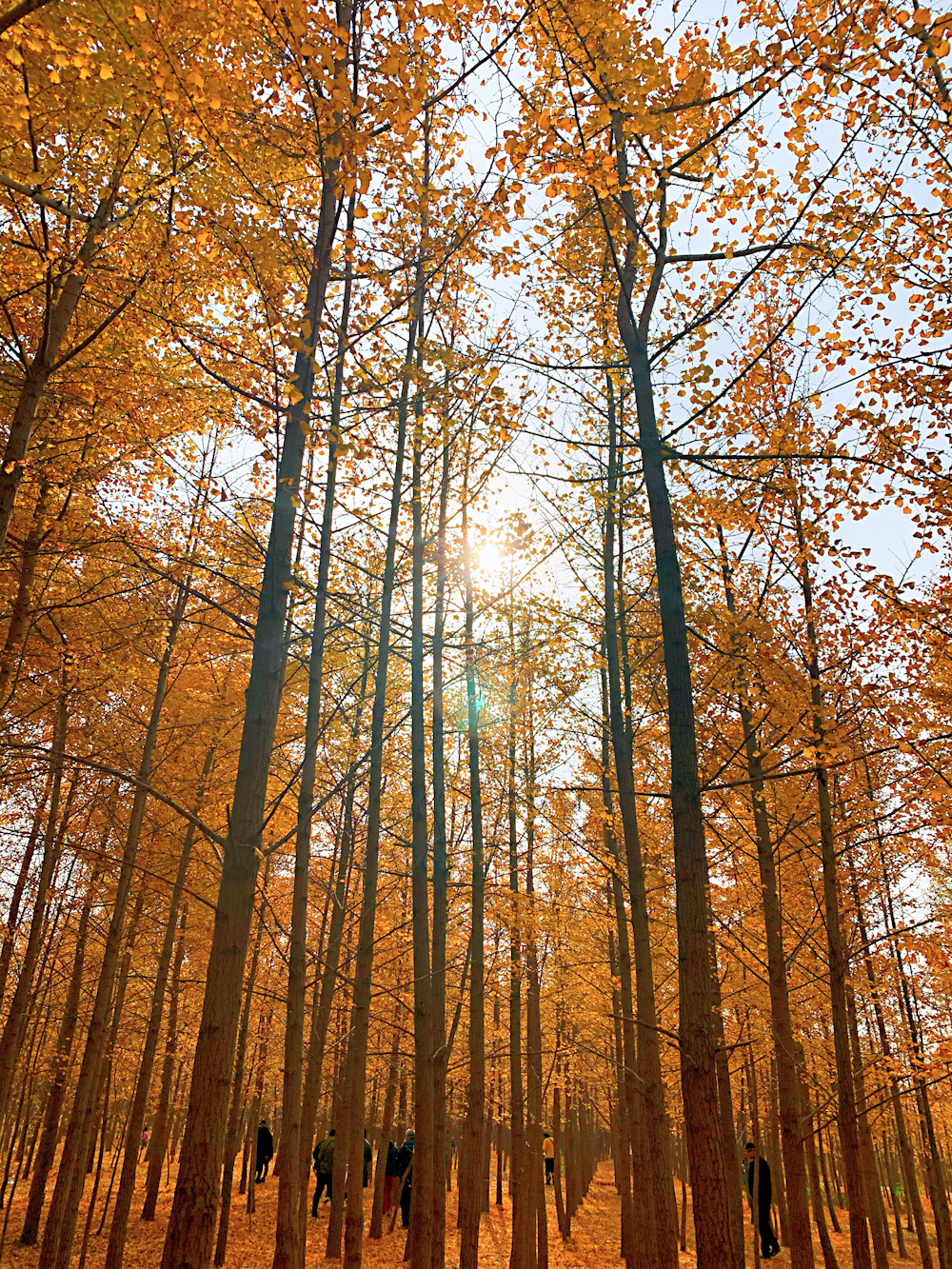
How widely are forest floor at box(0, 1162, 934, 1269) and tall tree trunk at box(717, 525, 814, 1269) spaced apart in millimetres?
6302

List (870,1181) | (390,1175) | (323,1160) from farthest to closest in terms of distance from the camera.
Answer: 1. (390,1175)
2. (323,1160)
3. (870,1181)

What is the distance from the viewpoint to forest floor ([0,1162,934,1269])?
1044 cm

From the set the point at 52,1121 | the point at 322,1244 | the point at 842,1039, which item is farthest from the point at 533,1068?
the point at 52,1121

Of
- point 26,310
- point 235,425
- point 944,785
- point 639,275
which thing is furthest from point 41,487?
point 944,785

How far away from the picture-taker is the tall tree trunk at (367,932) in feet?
19.9

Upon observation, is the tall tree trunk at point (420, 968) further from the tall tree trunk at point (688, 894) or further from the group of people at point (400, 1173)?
the group of people at point (400, 1173)

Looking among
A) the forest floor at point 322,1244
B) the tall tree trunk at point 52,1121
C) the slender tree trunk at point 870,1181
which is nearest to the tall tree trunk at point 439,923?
the slender tree trunk at point 870,1181

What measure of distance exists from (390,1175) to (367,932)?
11218mm

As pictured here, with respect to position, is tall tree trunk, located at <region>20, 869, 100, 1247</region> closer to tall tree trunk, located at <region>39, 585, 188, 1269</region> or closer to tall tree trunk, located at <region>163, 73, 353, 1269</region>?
tall tree trunk, located at <region>39, 585, 188, 1269</region>

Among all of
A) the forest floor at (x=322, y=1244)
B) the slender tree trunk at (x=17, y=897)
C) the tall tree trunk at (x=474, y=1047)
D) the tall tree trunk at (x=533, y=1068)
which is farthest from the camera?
the forest floor at (x=322, y=1244)

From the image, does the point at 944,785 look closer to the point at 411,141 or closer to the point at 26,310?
the point at 411,141

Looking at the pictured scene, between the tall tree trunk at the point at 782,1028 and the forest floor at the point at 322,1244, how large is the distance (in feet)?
20.7

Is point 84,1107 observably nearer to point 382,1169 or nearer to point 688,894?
point 382,1169

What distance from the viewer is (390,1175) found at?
1449 centimetres
